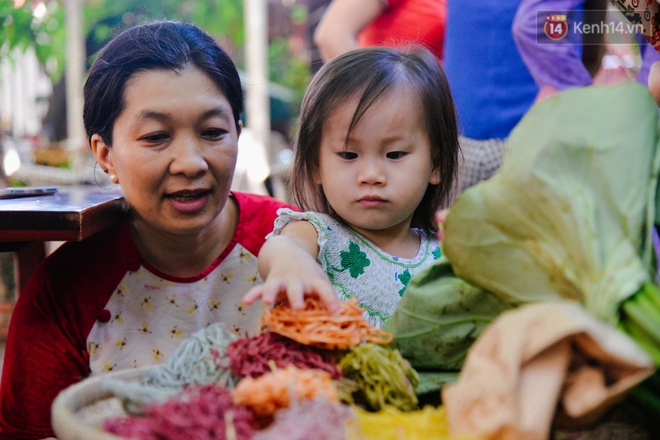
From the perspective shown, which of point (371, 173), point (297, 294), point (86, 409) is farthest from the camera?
point (371, 173)

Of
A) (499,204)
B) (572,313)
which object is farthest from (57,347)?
(572,313)

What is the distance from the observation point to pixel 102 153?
1.49m

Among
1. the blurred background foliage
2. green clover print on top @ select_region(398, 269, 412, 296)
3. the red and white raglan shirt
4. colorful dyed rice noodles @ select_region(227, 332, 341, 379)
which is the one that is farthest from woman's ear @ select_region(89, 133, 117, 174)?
the blurred background foliage

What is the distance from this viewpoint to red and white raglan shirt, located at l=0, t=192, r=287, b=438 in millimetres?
1317

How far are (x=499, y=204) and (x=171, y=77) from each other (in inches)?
33.2

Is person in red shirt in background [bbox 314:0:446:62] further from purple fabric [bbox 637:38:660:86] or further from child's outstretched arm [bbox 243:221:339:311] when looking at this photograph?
child's outstretched arm [bbox 243:221:339:311]

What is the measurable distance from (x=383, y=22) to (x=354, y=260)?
1.14 metres

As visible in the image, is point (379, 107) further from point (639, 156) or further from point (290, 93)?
point (290, 93)

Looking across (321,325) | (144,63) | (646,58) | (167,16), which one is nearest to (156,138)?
(144,63)

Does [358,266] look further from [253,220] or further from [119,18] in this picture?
[119,18]

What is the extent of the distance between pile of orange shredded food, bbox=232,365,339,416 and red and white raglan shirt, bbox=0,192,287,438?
0.79 meters

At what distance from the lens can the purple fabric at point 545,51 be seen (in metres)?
1.81

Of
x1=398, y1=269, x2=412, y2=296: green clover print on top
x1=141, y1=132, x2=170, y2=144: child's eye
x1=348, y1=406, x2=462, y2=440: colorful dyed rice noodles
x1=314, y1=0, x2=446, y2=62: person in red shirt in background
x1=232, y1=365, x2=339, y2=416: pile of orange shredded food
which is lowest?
x1=398, y1=269, x2=412, y2=296: green clover print on top

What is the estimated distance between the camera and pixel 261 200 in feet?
5.52
